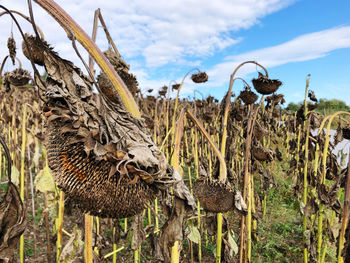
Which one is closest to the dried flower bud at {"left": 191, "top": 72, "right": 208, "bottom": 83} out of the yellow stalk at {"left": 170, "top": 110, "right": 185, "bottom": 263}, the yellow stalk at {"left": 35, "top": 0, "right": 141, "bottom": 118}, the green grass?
the green grass

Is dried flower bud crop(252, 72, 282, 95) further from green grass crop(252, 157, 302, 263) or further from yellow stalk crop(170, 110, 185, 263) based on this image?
green grass crop(252, 157, 302, 263)

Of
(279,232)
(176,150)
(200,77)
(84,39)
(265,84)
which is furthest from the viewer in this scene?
(279,232)

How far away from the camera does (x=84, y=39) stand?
71cm

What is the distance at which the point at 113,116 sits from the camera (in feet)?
2.49

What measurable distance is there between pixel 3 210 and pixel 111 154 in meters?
0.61

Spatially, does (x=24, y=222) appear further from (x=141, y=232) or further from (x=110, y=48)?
(x=141, y=232)

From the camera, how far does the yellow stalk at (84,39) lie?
0.67 metres

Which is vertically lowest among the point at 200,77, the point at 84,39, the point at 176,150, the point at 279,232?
the point at 279,232

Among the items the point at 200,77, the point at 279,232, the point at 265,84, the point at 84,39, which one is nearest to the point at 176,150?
the point at 84,39

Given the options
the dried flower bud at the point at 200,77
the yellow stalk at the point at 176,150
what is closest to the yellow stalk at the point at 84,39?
the yellow stalk at the point at 176,150

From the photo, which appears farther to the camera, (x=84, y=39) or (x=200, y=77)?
(x=200, y=77)

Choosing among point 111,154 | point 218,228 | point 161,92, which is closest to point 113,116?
point 111,154

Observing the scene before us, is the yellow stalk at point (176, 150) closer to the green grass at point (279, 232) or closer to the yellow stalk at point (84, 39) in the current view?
the yellow stalk at point (84, 39)

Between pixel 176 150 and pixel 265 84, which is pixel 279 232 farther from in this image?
pixel 176 150
